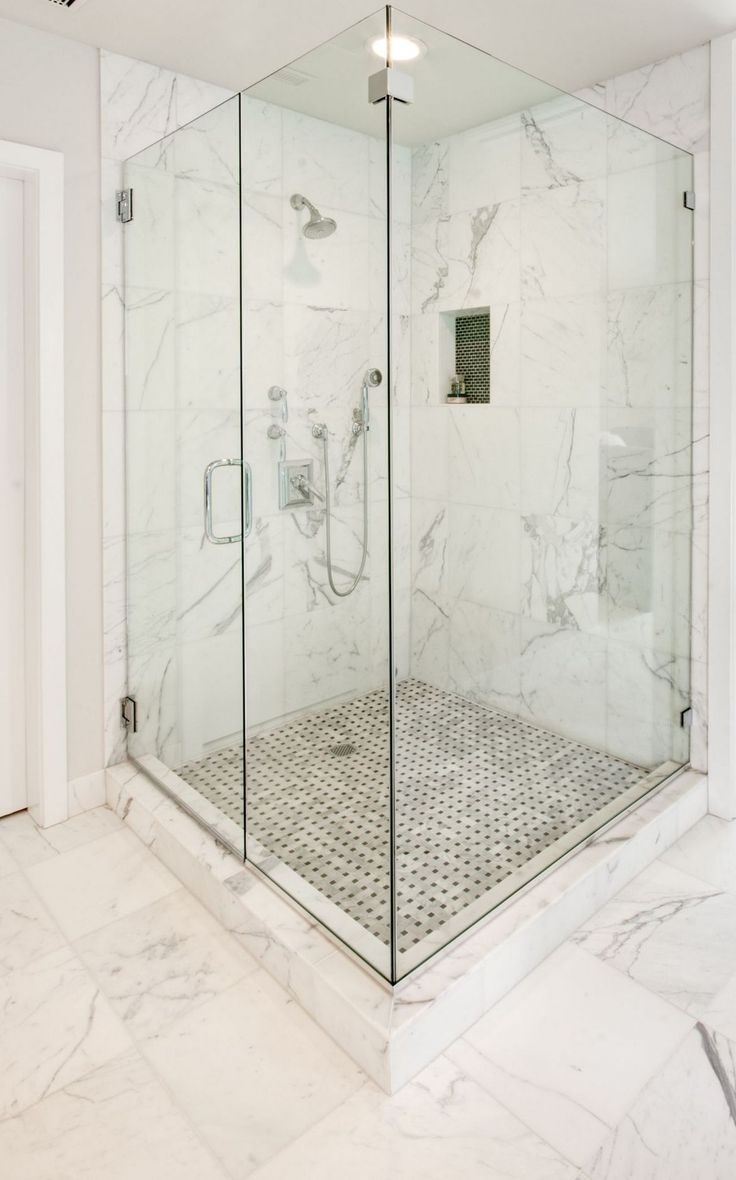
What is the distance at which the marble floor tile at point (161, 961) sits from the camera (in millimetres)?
1751

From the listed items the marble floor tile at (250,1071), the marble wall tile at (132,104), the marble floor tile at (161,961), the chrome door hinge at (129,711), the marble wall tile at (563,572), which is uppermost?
the marble wall tile at (132,104)

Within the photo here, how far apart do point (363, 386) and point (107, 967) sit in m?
1.47

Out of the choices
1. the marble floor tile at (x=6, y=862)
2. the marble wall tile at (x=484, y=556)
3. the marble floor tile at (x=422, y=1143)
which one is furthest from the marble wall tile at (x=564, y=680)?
the marble floor tile at (x=6, y=862)

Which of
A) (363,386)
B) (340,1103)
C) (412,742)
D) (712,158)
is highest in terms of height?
(712,158)

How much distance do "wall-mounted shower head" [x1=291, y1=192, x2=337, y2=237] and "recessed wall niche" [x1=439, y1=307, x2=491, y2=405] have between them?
0.30 meters

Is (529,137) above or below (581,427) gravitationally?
above

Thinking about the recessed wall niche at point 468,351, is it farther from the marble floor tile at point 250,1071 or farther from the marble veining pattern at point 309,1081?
the marble floor tile at point 250,1071

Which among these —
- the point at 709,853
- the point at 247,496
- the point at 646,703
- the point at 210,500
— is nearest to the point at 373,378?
the point at 247,496

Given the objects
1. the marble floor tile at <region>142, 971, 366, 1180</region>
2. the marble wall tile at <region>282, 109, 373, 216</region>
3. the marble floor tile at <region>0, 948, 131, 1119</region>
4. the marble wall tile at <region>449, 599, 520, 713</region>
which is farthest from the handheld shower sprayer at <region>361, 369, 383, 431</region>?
the marble floor tile at <region>0, 948, 131, 1119</region>

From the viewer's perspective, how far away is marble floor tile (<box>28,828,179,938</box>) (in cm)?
206

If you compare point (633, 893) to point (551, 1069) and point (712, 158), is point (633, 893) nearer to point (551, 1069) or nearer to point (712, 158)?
point (551, 1069)

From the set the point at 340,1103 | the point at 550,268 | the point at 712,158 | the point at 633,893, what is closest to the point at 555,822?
the point at 633,893

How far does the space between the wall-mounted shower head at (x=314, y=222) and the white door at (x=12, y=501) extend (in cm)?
109

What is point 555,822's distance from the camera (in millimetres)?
2078
